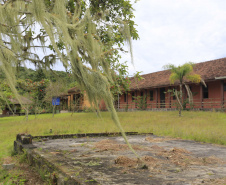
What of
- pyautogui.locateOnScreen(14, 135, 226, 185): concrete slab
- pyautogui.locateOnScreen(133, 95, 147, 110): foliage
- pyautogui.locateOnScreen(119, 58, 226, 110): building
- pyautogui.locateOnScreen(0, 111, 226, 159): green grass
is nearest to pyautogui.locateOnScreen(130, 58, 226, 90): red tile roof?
pyautogui.locateOnScreen(119, 58, 226, 110): building

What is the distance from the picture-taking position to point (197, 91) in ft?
70.8

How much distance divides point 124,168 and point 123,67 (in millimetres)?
8523

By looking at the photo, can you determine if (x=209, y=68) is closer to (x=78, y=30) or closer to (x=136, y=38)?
(x=136, y=38)

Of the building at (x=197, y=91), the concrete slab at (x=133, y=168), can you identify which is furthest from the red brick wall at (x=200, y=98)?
the concrete slab at (x=133, y=168)

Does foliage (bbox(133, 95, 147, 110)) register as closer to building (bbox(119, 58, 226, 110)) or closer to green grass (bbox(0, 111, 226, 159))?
building (bbox(119, 58, 226, 110))

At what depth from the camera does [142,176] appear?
3.50m

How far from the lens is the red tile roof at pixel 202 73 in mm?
19203

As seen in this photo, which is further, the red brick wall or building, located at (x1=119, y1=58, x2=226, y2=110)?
the red brick wall

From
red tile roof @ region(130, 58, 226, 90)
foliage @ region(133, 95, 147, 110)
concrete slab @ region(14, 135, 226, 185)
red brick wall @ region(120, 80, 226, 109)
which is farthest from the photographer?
foliage @ region(133, 95, 147, 110)

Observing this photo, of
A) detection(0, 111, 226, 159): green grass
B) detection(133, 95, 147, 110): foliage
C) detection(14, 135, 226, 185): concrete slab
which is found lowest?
detection(0, 111, 226, 159): green grass

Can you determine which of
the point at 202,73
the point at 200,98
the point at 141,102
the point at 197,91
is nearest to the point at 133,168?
the point at 200,98

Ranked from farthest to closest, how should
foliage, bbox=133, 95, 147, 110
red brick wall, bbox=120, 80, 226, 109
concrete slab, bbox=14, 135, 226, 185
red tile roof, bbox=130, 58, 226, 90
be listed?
foliage, bbox=133, 95, 147, 110 < red brick wall, bbox=120, 80, 226, 109 < red tile roof, bbox=130, 58, 226, 90 < concrete slab, bbox=14, 135, 226, 185

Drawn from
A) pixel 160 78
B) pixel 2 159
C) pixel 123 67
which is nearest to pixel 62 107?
pixel 160 78

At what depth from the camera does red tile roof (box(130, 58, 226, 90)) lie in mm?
19203
